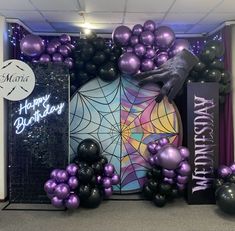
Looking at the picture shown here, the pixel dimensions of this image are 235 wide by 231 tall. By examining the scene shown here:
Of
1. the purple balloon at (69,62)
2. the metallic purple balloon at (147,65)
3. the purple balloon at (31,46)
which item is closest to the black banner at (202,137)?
the metallic purple balloon at (147,65)

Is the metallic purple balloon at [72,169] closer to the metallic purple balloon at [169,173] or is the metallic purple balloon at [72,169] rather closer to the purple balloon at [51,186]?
the purple balloon at [51,186]

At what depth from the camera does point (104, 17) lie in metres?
4.47

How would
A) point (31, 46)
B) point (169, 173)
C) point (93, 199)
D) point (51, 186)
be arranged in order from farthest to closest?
1. point (31, 46)
2. point (169, 173)
3. point (93, 199)
4. point (51, 186)

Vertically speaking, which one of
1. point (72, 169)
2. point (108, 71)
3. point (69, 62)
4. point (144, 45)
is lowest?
point (72, 169)

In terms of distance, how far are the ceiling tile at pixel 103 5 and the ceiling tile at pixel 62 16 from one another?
0.30m

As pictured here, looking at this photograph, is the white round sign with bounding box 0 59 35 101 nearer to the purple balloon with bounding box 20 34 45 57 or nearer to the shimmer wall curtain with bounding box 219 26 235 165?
the purple balloon with bounding box 20 34 45 57

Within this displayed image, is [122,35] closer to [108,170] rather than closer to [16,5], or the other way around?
[16,5]

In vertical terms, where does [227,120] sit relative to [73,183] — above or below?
above

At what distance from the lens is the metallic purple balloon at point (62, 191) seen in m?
3.78

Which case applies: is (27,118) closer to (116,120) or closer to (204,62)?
(116,120)

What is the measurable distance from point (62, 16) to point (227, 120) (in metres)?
2.92

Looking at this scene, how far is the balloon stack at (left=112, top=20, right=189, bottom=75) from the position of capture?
4285mm

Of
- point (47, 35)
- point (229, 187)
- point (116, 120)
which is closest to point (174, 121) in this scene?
point (116, 120)

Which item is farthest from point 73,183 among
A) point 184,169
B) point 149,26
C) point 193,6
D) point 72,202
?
point 193,6
